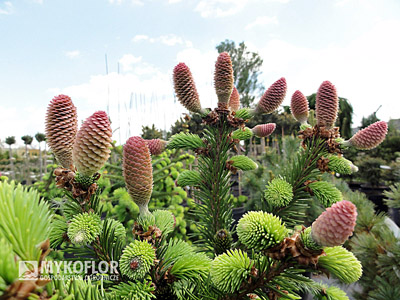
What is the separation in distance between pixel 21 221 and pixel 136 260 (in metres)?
0.21

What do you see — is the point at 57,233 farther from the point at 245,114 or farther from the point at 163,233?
the point at 245,114

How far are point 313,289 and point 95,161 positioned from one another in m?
0.49

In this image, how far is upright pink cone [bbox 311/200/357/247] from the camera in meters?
0.31

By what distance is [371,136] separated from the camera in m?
0.68

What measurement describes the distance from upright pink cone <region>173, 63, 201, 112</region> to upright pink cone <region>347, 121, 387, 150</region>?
0.46m

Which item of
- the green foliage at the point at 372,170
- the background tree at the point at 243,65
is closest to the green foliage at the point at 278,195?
the green foliage at the point at 372,170

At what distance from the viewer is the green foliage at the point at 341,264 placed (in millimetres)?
394

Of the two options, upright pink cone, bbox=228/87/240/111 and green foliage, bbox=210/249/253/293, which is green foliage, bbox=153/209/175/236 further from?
upright pink cone, bbox=228/87/240/111

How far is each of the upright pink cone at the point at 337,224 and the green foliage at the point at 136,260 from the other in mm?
262

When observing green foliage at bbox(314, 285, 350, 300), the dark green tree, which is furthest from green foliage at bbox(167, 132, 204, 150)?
the dark green tree

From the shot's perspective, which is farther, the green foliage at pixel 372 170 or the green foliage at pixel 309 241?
the green foliage at pixel 372 170

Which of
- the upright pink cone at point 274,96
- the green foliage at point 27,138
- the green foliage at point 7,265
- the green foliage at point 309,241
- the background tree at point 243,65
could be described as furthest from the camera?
the background tree at point 243,65

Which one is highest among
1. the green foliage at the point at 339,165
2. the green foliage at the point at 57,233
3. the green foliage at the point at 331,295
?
the green foliage at the point at 339,165

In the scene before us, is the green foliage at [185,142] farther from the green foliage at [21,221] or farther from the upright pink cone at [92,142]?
the green foliage at [21,221]
